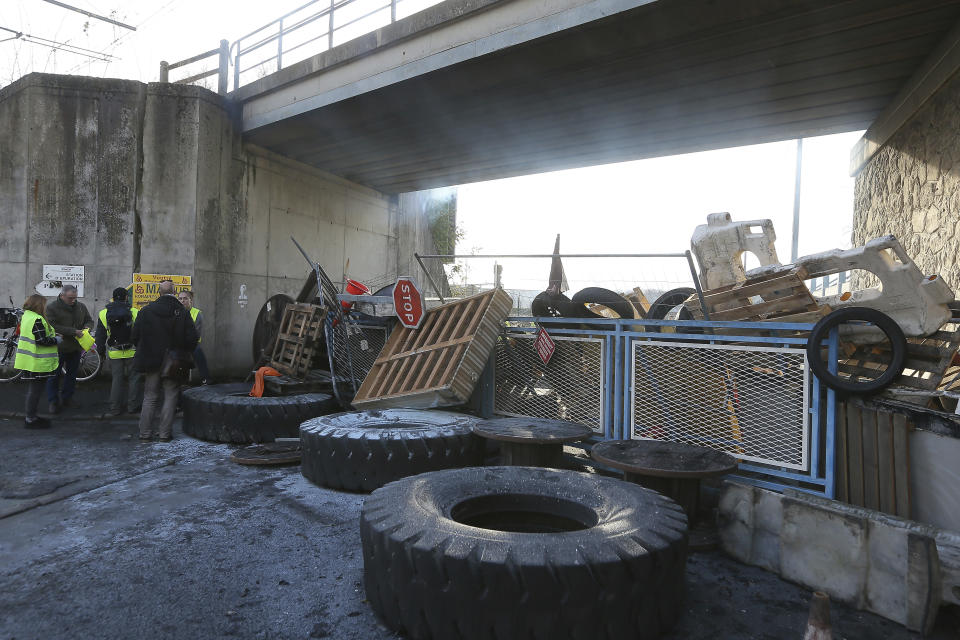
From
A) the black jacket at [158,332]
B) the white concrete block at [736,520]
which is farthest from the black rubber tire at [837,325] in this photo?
the black jacket at [158,332]

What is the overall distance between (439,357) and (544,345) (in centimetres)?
124

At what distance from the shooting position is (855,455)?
11.7 ft

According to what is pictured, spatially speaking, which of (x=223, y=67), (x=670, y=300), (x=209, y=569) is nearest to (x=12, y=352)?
(x=223, y=67)

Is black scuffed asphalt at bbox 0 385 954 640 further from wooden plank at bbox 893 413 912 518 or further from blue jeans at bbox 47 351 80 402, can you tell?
Result: blue jeans at bbox 47 351 80 402

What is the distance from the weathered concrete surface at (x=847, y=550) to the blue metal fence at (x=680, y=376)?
1.66 feet

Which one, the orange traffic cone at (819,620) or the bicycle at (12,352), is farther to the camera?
the bicycle at (12,352)

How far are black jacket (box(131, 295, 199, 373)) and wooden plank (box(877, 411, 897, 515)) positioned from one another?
23.5 ft

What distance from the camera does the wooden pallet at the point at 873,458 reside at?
3.34m

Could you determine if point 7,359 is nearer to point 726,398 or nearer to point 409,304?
point 409,304

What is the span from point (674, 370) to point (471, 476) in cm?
209

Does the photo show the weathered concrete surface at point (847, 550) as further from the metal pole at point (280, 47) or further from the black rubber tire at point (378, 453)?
the metal pole at point (280, 47)

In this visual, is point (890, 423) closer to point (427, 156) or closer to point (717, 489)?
point (717, 489)

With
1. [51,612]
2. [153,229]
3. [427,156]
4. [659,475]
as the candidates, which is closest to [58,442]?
[153,229]

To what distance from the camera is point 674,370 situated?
4527mm
